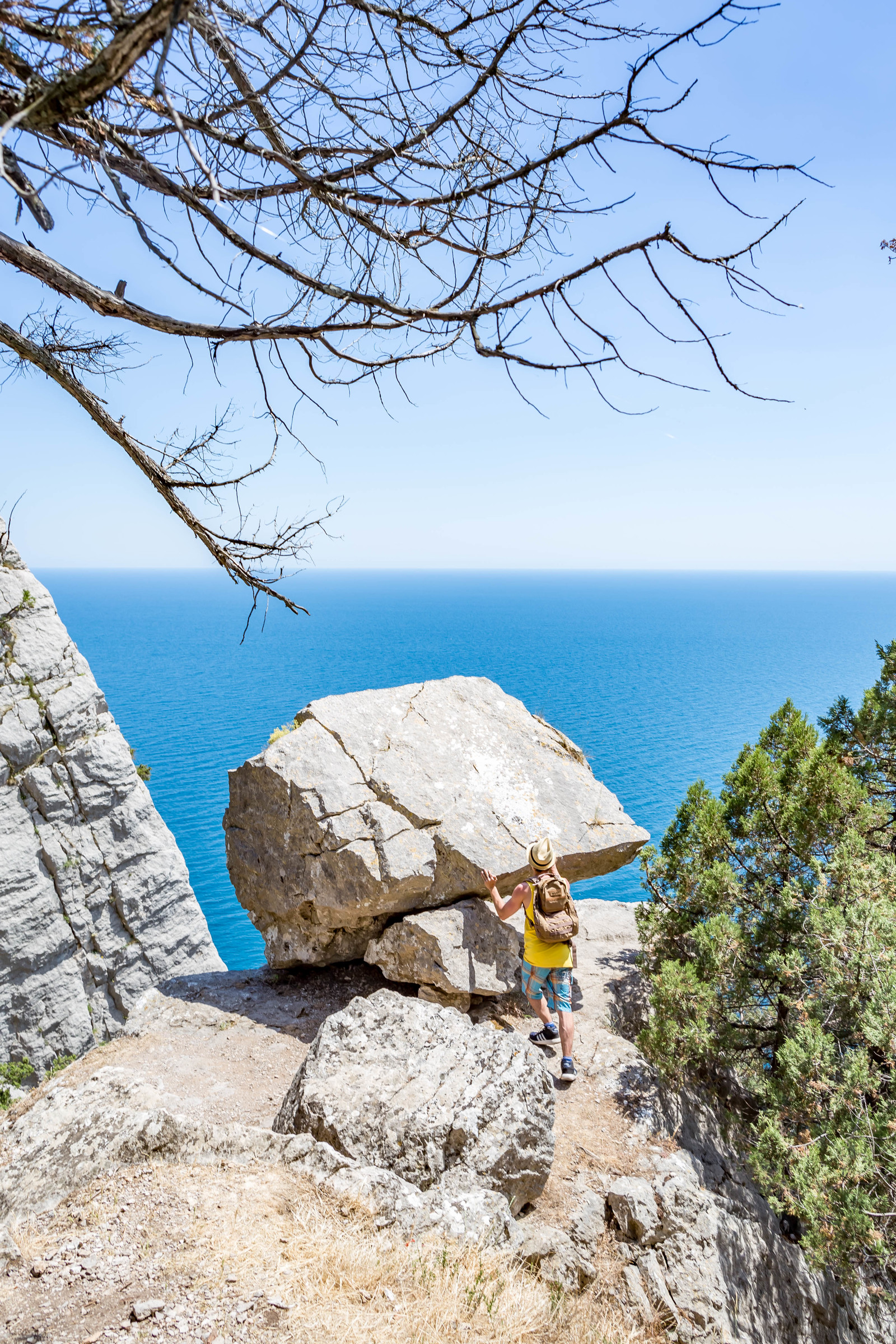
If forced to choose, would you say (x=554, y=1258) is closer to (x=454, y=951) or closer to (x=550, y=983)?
(x=550, y=983)

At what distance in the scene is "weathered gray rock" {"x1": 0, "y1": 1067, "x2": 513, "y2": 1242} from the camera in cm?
462

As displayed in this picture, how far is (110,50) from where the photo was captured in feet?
6.80

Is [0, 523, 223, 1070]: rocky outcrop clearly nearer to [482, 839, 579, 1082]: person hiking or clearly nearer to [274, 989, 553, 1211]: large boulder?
[274, 989, 553, 1211]: large boulder

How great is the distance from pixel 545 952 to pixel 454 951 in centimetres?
141

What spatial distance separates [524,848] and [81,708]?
12.7 m

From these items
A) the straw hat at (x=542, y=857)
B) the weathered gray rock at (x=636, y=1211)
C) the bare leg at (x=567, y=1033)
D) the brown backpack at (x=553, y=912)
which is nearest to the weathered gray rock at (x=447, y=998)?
the bare leg at (x=567, y=1033)

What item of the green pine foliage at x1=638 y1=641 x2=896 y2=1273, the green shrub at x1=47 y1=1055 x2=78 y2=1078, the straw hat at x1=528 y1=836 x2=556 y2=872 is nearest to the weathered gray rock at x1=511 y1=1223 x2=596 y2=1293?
the green pine foliage at x1=638 y1=641 x2=896 y2=1273

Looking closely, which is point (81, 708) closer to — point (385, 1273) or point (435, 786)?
point (435, 786)

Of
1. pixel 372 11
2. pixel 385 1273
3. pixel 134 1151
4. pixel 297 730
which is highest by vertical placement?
pixel 372 11

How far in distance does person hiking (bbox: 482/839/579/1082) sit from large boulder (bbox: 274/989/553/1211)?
97cm

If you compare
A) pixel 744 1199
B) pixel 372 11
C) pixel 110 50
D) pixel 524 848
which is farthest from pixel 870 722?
pixel 110 50

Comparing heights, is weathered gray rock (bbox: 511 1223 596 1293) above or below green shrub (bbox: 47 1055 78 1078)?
above

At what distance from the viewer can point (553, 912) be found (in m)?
7.04

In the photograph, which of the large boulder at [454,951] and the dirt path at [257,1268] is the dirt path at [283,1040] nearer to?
the dirt path at [257,1268]
